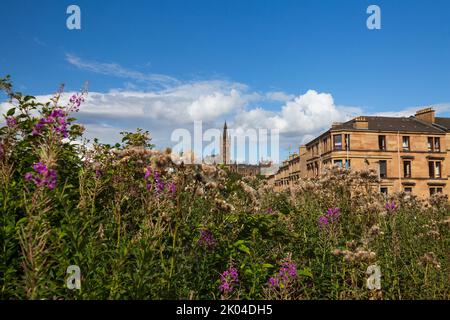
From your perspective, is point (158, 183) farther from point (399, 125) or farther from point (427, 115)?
point (427, 115)

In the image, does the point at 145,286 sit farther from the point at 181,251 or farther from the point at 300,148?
the point at 300,148

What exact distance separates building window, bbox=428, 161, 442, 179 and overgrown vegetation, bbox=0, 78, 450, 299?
5766cm

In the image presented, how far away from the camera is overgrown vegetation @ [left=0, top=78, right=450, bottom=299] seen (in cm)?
346

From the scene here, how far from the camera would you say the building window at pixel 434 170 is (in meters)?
58.1

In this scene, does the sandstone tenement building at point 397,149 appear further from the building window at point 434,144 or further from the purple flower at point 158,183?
the purple flower at point 158,183

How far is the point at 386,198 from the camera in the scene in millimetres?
9422

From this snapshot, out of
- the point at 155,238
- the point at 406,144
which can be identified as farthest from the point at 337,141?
the point at 155,238

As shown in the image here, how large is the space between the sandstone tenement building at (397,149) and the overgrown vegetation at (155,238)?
161ft

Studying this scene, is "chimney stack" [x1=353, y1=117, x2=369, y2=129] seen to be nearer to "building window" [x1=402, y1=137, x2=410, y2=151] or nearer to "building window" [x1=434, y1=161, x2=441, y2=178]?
"building window" [x1=402, y1=137, x2=410, y2=151]

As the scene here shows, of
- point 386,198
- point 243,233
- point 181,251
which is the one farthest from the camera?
point 386,198
